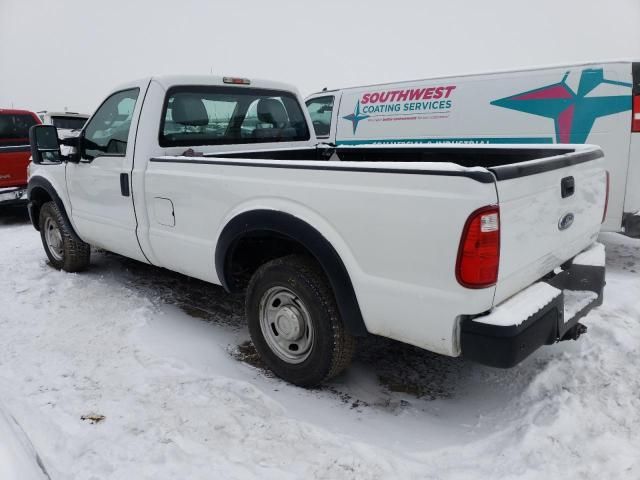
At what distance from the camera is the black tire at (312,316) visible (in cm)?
279

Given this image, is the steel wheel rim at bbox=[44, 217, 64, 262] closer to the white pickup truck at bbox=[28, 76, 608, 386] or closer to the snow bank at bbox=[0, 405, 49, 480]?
the white pickup truck at bbox=[28, 76, 608, 386]

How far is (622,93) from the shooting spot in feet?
16.9

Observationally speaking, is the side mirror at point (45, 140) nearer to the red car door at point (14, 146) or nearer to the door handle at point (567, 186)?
the door handle at point (567, 186)

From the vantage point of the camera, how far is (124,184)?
13.0ft

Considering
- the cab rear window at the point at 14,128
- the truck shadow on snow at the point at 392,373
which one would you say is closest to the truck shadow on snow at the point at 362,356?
the truck shadow on snow at the point at 392,373

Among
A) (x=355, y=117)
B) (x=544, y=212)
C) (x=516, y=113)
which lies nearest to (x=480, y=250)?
(x=544, y=212)

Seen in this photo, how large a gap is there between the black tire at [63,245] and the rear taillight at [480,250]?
13.6ft

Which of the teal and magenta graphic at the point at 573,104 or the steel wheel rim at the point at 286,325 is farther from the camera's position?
the teal and magenta graphic at the point at 573,104

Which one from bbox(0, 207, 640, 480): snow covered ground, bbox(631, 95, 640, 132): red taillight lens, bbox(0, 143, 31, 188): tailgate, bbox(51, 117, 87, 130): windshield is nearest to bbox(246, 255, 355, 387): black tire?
bbox(0, 207, 640, 480): snow covered ground

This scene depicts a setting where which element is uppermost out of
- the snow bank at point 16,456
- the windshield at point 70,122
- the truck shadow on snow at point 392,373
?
the windshield at point 70,122

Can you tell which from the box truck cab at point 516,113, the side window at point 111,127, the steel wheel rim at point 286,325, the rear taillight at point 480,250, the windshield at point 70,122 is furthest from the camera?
the windshield at point 70,122

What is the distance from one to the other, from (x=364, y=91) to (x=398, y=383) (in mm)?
5658

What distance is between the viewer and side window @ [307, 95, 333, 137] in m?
8.34

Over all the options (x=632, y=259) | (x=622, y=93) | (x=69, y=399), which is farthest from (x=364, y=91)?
(x=69, y=399)
